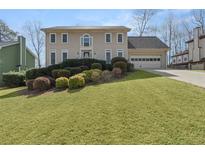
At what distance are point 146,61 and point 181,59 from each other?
1343 centimetres

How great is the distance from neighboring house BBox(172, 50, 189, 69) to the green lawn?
3009 cm

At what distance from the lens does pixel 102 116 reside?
8391mm

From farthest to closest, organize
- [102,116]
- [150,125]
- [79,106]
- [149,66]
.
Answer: [149,66]
[79,106]
[102,116]
[150,125]

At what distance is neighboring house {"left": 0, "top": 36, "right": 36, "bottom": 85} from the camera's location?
27.0m

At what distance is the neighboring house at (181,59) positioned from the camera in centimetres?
4057

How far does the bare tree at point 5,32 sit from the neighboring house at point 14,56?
1603 centimetres

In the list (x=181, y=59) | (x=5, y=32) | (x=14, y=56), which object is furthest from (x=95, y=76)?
(x=5, y=32)

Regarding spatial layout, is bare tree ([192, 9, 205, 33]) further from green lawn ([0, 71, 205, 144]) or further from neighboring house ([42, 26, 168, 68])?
green lawn ([0, 71, 205, 144])

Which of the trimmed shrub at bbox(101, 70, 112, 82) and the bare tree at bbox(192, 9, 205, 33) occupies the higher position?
the bare tree at bbox(192, 9, 205, 33)

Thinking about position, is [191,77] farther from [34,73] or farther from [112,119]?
[34,73]

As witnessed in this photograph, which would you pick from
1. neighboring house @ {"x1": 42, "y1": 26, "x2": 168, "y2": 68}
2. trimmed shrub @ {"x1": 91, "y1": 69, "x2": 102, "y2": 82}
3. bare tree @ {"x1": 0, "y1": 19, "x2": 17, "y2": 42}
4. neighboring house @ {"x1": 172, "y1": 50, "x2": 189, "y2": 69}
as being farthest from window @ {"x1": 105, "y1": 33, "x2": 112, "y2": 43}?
bare tree @ {"x1": 0, "y1": 19, "x2": 17, "y2": 42}
